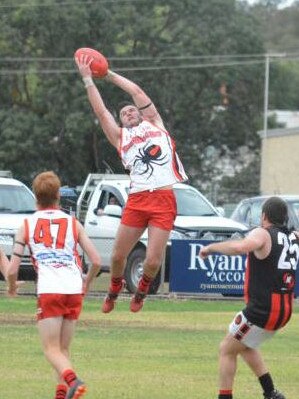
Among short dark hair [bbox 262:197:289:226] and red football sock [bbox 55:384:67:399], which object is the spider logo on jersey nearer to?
short dark hair [bbox 262:197:289:226]

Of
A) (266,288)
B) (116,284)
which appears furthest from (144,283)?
(266,288)

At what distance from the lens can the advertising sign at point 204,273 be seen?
2445 centimetres

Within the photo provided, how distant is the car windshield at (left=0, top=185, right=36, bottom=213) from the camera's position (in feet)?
83.6

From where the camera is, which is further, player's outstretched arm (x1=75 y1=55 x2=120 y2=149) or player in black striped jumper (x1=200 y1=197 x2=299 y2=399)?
player's outstretched arm (x1=75 y1=55 x2=120 y2=149)

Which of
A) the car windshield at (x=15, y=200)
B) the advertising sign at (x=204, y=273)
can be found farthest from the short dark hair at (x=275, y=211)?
the car windshield at (x=15, y=200)

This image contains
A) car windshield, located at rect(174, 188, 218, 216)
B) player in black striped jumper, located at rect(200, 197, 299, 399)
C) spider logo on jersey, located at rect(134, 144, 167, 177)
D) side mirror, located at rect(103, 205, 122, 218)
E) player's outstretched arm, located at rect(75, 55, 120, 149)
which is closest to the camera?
player in black striped jumper, located at rect(200, 197, 299, 399)

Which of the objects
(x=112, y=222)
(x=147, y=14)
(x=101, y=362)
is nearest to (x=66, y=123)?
(x=147, y=14)

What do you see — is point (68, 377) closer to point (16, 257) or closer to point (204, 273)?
point (16, 257)

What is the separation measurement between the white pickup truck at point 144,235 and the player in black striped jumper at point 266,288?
41.3 feet

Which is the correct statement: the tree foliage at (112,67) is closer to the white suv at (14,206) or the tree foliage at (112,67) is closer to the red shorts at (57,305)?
the white suv at (14,206)

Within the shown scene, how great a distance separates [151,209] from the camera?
42.5 feet

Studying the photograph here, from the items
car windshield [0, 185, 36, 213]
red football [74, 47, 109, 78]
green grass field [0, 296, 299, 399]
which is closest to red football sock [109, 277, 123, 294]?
green grass field [0, 296, 299, 399]

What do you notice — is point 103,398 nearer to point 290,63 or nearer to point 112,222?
point 112,222

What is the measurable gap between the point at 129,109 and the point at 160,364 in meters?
3.33
